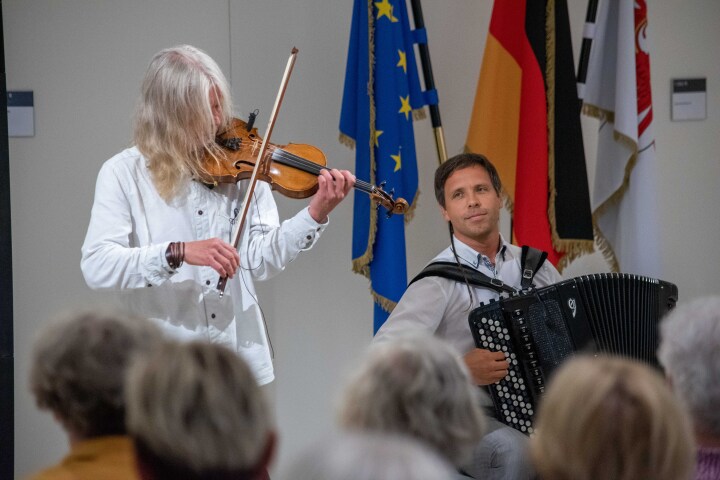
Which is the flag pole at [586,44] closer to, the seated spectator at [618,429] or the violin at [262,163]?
the violin at [262,163]

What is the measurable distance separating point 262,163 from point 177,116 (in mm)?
273

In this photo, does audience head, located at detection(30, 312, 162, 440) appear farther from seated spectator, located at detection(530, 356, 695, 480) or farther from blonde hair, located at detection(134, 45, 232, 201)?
blonde hair, located at detection(134, 45, 232, 201)

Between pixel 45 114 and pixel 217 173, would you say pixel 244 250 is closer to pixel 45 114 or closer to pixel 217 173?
pixel 217 173

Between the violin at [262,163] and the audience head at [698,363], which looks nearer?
the audience head at [698,363]

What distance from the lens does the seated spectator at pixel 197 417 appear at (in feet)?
4.09

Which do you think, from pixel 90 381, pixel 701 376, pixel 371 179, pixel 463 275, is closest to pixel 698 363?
pixel 701 376

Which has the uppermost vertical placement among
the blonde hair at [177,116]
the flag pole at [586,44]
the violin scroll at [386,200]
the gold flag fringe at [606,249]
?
the flag pole at [586,44]

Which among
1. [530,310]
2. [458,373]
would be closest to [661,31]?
[530,310]

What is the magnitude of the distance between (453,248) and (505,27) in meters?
1.07

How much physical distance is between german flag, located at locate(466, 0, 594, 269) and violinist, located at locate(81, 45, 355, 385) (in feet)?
3.64

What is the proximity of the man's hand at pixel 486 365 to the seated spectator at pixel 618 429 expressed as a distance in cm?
148

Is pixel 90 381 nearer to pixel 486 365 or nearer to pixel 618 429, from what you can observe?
Result: pixel 618 429

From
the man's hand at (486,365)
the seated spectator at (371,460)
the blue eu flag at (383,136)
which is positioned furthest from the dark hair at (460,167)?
the seated spectator at (371,460)

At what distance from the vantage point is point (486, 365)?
2775 millimetres
